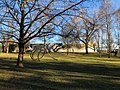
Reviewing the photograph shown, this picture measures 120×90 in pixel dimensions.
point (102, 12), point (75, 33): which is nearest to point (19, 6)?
point (75, 33)

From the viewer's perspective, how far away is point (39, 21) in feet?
84.8

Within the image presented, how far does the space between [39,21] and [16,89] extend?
13.5 meters

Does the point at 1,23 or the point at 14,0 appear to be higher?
the point at 14,0

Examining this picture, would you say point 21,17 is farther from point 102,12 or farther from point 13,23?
point 102,12

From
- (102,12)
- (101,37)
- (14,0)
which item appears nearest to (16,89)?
(14,0)

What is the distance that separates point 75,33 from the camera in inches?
979

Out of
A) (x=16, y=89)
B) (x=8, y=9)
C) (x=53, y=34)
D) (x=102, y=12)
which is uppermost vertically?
(x=102, y=12)

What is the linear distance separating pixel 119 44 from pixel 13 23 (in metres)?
64.2

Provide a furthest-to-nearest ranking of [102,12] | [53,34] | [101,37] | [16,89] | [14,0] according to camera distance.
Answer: [101,37] < [102,12] < [53,34] < [14,0] < [16,89]

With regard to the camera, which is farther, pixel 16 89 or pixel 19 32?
pixel 19 32

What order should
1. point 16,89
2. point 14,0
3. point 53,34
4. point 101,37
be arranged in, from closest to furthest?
point 16,89
point 14,0
point 53,34
point 101,37

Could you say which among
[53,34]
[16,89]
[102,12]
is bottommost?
[16,89]

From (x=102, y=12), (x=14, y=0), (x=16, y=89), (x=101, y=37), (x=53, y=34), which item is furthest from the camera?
(x=101, y=37)

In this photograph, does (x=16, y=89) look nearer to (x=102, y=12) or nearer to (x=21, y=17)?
(x=21, y=17)
